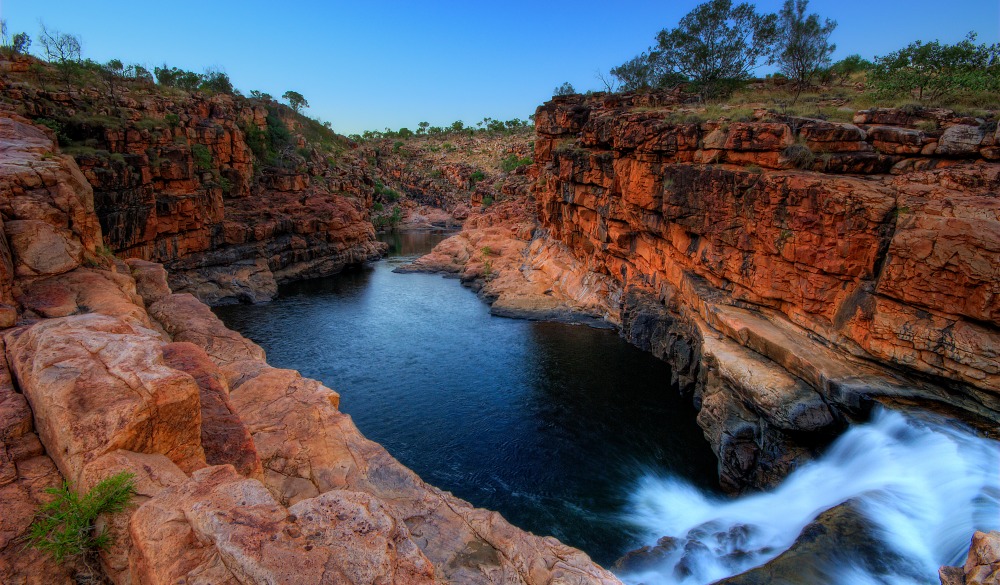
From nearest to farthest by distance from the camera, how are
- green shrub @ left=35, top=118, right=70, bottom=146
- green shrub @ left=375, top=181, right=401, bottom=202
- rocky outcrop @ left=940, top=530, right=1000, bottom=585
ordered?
rocky outcrop @ left=940, top=530, right=1000, bottom=585 → green shrub @ left=35, top=118, right=70, bottom=146 → green shrub @ left=375, top=181, right=401, bottom=202

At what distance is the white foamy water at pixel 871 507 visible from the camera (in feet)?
31.5

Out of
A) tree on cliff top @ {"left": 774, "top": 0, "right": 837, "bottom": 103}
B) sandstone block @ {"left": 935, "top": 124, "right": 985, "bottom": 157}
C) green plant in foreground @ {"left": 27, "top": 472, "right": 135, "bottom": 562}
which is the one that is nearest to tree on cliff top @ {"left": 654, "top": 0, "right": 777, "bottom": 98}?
tree on cliff top @ {"left": 774, "top": 0, "right": 837, "bottom": 103}

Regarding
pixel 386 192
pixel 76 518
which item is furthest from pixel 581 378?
pixel 386 192

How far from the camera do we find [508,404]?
20.1 metres

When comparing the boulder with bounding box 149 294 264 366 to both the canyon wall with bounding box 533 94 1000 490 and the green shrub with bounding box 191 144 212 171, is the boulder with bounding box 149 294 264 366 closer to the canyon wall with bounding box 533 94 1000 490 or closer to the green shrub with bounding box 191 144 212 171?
the canyon wall with bounding box 533 94 1000 490

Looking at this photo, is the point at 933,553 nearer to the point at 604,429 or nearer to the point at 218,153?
the point at 604,429

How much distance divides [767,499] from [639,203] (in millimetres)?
15927

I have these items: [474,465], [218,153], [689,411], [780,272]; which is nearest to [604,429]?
[689,411]

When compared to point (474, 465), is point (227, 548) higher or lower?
higher

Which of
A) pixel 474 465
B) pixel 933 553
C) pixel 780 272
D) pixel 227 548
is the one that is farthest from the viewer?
pixel 780 272

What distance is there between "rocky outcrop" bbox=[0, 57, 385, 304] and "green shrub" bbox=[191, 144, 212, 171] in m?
0.08

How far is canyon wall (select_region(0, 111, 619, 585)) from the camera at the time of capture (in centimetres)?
471

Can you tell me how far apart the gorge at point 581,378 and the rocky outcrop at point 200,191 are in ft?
1.07

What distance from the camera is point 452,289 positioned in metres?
39.8
